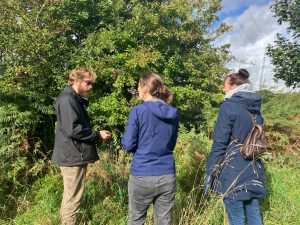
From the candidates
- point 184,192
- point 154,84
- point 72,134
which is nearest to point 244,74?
point 154,84

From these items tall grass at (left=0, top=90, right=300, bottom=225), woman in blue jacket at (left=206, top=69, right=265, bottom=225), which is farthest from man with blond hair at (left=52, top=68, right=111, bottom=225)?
woman in blue jacket at (left=206, top=69, right=265, bottom=225)

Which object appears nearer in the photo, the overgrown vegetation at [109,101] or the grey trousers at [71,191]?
the grey trousers at [71,191]

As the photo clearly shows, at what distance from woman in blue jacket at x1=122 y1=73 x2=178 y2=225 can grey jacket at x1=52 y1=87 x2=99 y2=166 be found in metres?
0.70

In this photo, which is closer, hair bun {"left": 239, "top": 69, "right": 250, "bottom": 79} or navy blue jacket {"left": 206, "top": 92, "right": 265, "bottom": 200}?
navy blue jacket {"left": 206, "top": 92, "right": 265, "bottom": 200}

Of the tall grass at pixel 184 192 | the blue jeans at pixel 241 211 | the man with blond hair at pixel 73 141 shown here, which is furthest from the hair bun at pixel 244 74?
the man with blond hair at pixel 73 141

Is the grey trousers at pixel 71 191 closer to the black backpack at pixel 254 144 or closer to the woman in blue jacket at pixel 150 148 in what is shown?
the woman in blue jacket at pixel 150 148

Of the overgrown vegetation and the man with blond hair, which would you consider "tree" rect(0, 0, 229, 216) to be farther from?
the man with blond hair

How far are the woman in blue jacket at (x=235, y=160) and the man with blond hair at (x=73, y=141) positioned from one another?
4.10 feet

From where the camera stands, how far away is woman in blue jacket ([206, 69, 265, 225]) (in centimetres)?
342

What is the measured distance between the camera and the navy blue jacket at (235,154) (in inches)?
135

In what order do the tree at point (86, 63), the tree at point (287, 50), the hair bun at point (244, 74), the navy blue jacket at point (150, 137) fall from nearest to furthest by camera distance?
the navy blue jacket at point (150, 137) < the hair bun at point (244, 74) < the tree at point (86, 63) < the tree at point (287, 50)

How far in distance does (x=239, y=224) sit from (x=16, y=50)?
4353mm

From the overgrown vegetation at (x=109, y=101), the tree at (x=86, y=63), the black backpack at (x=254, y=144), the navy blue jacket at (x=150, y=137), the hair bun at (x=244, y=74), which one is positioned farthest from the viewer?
the tree at (x=86, y=63)

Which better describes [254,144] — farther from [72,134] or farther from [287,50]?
[287,50]
